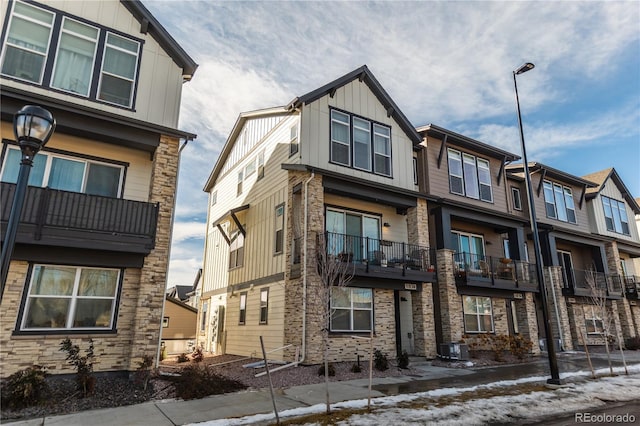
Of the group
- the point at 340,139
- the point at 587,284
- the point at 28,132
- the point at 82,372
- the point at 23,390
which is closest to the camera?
the point at 28,132

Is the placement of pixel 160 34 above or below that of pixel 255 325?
above

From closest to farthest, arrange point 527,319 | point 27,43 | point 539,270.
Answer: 1. point 27,43
2. point 539,270
3. point 527,319

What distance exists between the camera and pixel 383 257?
1575 cm

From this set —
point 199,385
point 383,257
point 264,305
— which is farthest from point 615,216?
point 199,385

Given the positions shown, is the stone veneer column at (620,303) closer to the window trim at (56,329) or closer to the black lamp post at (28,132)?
the window trim at (56,329)

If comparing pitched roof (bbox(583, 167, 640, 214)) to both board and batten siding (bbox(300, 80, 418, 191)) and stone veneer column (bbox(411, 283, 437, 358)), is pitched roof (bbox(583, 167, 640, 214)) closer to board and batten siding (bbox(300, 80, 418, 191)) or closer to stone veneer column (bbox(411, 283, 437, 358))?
board and batten siding (bbox(300, 80, 418, 191))

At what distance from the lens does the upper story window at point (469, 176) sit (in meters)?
19.7

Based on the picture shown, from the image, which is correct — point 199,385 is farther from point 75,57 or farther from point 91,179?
point 75,57

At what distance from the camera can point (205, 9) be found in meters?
12.3

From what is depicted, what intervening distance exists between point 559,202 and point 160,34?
24.1m

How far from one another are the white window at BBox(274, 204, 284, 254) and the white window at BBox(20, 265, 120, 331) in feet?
20.4

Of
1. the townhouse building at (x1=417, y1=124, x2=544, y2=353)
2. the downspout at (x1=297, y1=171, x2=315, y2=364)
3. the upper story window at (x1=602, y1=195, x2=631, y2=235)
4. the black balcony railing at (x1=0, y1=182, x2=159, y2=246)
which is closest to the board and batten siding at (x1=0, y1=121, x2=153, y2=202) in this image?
the black balcony railing at (x1=0, y1=182, x2=159, y2=246)

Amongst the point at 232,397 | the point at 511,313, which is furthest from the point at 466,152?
the point at 232,397

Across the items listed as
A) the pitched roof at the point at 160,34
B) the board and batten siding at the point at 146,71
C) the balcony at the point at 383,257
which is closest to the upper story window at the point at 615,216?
the balcony at the point at 383,257
